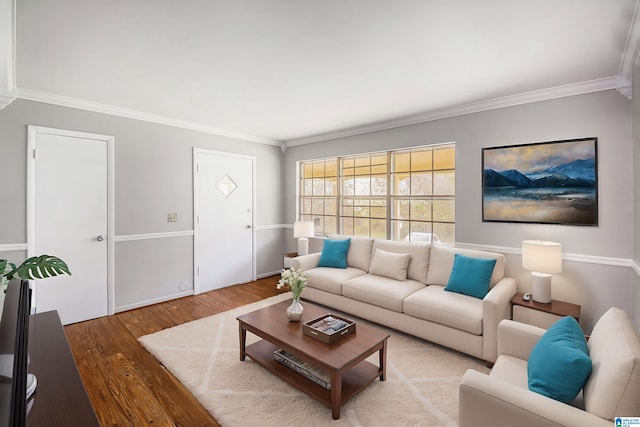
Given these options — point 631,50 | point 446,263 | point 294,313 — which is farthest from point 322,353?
point 631,50

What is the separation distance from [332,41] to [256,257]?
12.9 feet

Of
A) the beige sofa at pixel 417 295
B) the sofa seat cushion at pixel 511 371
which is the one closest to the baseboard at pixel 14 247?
the beige sofa at pixel 417 295

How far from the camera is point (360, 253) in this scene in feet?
13.6

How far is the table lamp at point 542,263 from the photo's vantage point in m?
2.74

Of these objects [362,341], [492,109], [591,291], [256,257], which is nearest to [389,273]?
[362,341]

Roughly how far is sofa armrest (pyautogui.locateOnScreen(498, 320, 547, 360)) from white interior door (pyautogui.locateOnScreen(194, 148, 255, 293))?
3.89m

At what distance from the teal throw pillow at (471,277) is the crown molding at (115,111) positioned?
3787 mm

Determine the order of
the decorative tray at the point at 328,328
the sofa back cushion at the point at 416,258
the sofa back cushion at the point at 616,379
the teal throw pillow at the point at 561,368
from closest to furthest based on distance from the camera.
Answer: the sofa back cushion at the point at 616,379
the teal throw pillow at the point at 561,368
the decorative tray at the point at 328,328
the sofa back cushion at the point at 416,258

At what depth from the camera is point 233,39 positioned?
2.13m

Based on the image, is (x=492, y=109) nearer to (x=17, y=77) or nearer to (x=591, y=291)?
(x=591, y=291)

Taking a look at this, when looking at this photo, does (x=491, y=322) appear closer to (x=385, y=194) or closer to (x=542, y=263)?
(x=542, y=263)

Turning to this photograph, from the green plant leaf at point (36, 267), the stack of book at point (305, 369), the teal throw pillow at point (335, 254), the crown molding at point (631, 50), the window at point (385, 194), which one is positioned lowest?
the stack of book at point (305, 369)

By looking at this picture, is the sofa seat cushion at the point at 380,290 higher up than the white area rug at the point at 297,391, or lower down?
higher up

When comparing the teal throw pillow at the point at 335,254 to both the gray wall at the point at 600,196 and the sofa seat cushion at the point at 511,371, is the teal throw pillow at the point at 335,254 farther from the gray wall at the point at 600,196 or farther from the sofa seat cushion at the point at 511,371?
the sofa seat cushion at the point at 511,371
